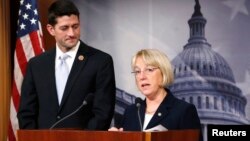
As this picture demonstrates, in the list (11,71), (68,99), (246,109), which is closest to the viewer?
(68,99)

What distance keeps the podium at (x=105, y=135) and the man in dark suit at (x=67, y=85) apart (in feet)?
2.89

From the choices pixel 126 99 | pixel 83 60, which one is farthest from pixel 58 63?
pixel 126 99

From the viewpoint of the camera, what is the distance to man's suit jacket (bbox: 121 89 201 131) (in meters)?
2.74

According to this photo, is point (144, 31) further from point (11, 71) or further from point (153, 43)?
point (11, 71)

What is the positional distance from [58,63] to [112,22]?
85.4 inches

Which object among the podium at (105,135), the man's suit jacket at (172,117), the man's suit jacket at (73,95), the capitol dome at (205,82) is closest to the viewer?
the podium at (105,135)

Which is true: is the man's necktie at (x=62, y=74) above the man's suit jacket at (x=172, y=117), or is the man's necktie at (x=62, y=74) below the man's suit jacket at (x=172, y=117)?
above

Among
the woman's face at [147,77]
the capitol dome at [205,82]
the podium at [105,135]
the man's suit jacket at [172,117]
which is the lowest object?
the podium at [105,135]

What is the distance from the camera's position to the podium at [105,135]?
204 centimetres

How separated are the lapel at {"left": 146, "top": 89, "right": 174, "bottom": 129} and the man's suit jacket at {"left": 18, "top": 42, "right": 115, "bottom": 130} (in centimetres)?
41

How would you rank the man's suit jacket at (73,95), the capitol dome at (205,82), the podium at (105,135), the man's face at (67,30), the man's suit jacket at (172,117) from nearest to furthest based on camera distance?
the podium at (105,135) → the man's suit jacket at (172,117) → the man's suit jacket at (73,95) → the man's face at (67,30) → the capitol dome at (205,82)

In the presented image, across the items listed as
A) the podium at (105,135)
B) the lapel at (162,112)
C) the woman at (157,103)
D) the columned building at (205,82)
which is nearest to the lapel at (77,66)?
the woman at (157,103)

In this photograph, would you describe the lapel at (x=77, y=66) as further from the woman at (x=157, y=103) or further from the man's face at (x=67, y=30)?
the woman at (x=157, y=103)

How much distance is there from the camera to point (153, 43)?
530cm
